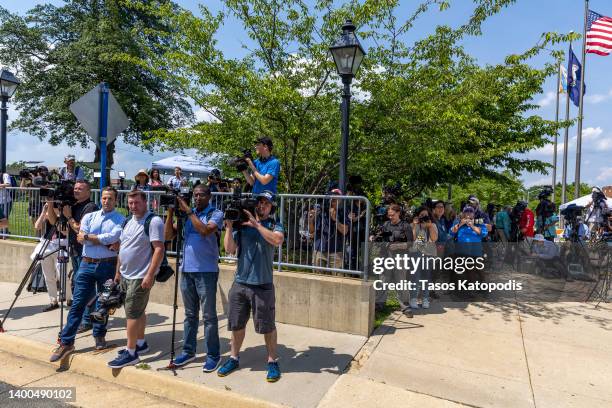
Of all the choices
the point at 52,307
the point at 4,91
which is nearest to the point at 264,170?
the point at 52,307

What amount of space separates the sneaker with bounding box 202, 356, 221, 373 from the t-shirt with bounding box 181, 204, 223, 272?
3.03ft

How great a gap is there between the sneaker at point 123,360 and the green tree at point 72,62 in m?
18.3

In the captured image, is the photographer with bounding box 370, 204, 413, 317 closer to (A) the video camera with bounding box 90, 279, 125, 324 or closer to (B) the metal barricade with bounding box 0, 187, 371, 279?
(B) the metal barricade with bounding box 0, 187, 371, 279

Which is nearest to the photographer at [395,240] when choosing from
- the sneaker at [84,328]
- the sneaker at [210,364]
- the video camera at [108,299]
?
the sneaker at [210,364]

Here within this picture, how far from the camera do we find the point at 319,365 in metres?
Answer: 4.23

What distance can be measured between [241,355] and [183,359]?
0.65 m

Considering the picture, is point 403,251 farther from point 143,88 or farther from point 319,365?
point 143,88

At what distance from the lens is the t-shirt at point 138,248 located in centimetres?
407

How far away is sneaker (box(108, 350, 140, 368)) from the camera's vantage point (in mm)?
4055

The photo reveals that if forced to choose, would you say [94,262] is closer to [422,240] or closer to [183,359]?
[183,359]

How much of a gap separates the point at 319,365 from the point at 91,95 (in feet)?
14.8

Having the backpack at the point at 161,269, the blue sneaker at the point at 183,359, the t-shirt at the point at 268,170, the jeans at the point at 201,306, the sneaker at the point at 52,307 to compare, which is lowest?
the sneaker at the point at 52,307

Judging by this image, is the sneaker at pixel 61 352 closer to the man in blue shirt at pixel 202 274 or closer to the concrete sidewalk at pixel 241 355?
the concrete sidewalk at pixel 241 355

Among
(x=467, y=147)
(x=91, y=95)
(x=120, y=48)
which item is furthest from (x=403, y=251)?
(x=120, y=48)
